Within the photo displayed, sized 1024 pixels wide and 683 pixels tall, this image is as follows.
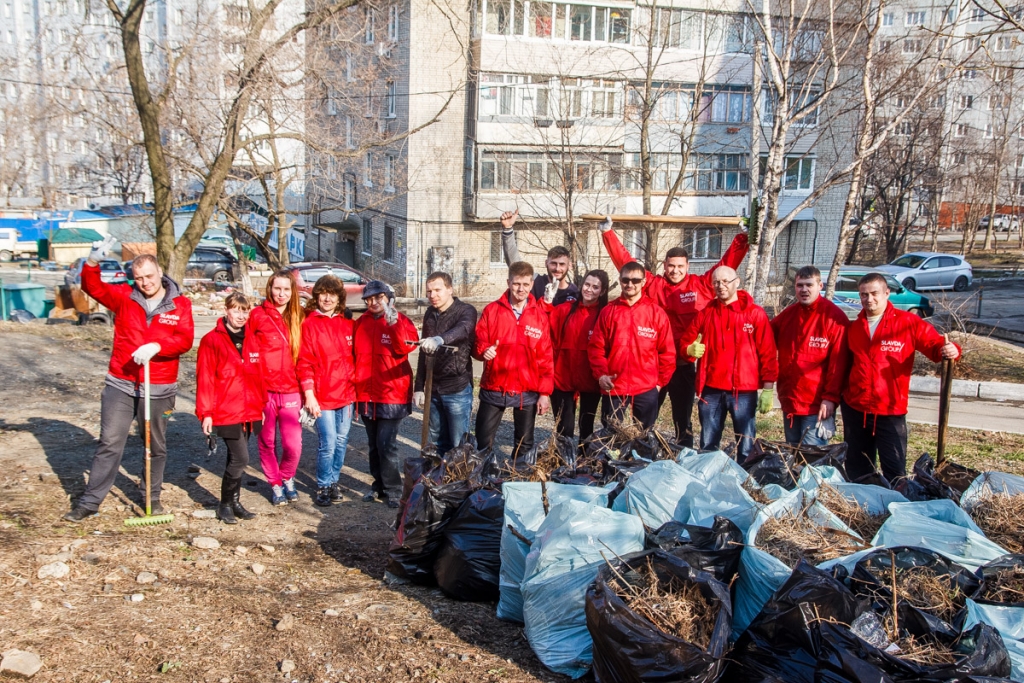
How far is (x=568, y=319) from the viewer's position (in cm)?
680

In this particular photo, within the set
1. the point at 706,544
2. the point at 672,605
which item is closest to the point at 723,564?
the point at 706,544

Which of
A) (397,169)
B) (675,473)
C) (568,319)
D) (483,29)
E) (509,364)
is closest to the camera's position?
(675,473)

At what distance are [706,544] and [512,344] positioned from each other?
8.64ft

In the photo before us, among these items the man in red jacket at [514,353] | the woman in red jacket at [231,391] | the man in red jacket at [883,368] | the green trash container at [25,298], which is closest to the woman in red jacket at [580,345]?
the man in red jacket at [514,353]

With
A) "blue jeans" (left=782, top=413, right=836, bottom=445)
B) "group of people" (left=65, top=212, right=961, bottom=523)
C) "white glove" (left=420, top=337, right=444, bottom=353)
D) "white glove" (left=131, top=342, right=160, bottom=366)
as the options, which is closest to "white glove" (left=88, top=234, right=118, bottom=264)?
"group of people" (left=65, top=212, right=961, bottom=523)

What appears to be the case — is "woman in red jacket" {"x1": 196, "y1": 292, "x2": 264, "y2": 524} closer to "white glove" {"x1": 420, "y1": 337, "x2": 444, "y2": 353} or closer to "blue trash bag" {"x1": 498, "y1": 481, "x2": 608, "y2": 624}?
"white glove" {"x1": 420, "y1": 337, "x2": 444, "y2": 353}

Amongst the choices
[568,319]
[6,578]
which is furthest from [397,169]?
[6,578]

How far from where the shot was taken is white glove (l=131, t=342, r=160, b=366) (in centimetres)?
531

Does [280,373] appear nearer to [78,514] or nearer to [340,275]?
[78,514]

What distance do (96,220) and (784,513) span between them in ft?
123

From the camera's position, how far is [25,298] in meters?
18.2

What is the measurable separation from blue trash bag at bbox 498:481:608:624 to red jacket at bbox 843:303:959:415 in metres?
2.28

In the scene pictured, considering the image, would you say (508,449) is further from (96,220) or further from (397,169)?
(96,220)

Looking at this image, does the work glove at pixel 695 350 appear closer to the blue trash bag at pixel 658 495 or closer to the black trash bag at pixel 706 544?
the blue trash bag at pixel 658 495
